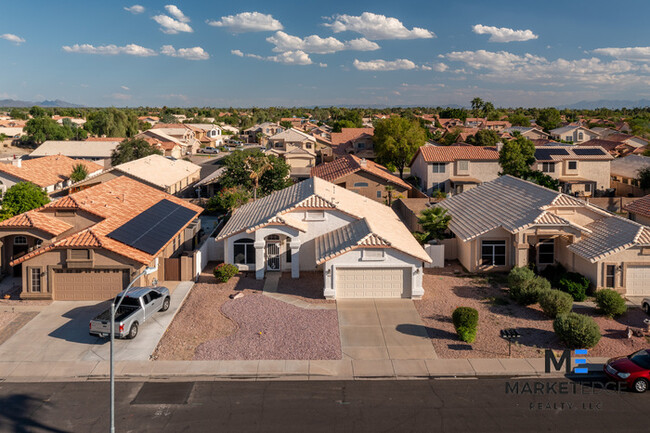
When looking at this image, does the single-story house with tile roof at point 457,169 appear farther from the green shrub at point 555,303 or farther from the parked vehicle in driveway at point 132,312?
the parked vehicle in driveway at point 132,312

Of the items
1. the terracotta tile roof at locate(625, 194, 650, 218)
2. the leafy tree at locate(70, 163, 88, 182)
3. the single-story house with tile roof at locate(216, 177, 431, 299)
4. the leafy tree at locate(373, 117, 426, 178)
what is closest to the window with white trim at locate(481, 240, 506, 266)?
the single-story house with tile roof at locate(216, 177, 431, 299)

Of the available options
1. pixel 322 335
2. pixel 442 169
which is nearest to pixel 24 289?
pixel 322 335

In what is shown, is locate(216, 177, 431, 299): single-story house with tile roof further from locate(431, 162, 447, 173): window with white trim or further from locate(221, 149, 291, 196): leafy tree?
locate(431, 162, 447, 173): window with white trim

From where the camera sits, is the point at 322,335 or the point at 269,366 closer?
the point at 269,366

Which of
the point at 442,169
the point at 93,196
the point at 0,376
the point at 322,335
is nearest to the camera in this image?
the point at 0,376

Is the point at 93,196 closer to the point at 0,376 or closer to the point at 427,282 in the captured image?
the point at 0,376

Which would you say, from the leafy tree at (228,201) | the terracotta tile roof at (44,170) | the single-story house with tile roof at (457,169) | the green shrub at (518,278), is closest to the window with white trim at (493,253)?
the green shrub at (518,278)

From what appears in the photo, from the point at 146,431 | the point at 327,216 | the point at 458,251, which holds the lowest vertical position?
the point at 146,431
